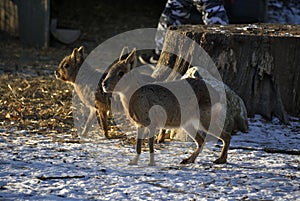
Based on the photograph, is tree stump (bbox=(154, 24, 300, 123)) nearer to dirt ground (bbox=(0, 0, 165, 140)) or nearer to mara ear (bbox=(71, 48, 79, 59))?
mara ear (bbox=(71, 48, 79, 59))

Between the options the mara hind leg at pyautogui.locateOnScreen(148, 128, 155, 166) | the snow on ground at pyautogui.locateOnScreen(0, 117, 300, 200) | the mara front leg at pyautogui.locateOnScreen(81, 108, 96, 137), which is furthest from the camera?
the mara front leg at pyautogui.locateOnScreen(81, 108, 96, 137)

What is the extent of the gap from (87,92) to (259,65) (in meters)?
1.93

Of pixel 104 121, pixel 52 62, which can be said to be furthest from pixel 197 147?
pixel 52 62

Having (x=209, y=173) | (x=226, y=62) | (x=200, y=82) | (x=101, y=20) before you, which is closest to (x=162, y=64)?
(x=226, y=62)

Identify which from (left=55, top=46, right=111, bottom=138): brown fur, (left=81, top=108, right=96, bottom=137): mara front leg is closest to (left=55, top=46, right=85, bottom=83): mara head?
(left=55, top=46, right=111, bottom=138): brown fur

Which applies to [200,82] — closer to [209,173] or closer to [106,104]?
[209,173]

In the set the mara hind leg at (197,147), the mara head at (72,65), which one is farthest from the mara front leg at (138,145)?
the mara head at (72,65)

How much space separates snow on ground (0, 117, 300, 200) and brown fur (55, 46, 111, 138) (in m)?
0.36

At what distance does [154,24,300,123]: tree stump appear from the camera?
7.28 metres

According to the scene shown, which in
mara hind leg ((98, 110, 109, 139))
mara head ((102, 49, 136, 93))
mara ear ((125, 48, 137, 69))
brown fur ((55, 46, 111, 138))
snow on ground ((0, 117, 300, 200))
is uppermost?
mara ear ((125, 48, 137, 69))

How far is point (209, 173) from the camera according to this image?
5402 mm

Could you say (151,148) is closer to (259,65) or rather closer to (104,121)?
(104,121)

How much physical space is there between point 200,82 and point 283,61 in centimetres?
189

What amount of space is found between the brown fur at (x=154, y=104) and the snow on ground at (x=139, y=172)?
0.28 m
